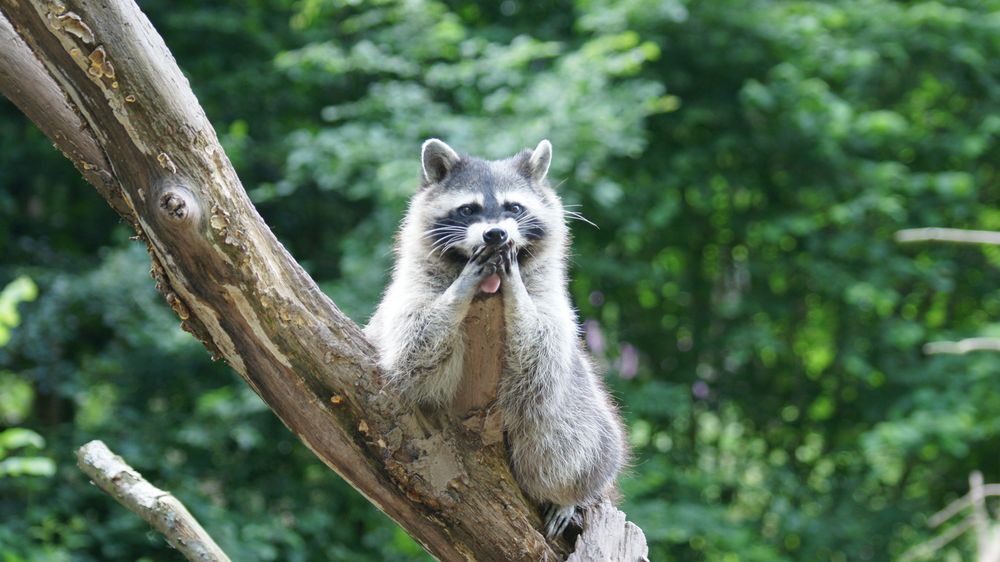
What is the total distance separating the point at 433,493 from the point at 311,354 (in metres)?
0.54

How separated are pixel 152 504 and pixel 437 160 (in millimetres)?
1544

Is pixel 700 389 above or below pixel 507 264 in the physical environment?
below

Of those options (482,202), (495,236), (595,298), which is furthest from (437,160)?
(595,298)

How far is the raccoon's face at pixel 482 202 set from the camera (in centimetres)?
341

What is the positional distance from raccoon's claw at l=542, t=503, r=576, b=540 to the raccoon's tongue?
0.84 m

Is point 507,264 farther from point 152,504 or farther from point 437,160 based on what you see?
point 152,504

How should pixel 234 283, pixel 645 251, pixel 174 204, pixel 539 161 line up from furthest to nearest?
pixel 645 251
pixel 539 161
pixel 234 283
pixel 174 204

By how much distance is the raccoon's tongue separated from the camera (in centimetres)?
295

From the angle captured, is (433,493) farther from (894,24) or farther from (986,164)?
(986,164)

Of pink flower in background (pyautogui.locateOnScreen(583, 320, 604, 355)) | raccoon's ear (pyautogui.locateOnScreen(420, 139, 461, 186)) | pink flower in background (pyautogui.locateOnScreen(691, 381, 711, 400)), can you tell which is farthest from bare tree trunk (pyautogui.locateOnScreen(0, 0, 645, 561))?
pink flower in background (pyautogui.locateOnScreen(691, 381, 711, 400))

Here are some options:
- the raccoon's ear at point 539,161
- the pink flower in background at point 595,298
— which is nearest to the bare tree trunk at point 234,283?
the raccoon's ear at point 539,161

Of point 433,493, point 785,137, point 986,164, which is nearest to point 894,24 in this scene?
point 785,137

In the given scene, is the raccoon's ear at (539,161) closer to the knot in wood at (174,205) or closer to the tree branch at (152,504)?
the knot in wood at (174,205)

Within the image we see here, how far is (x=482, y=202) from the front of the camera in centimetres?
350
